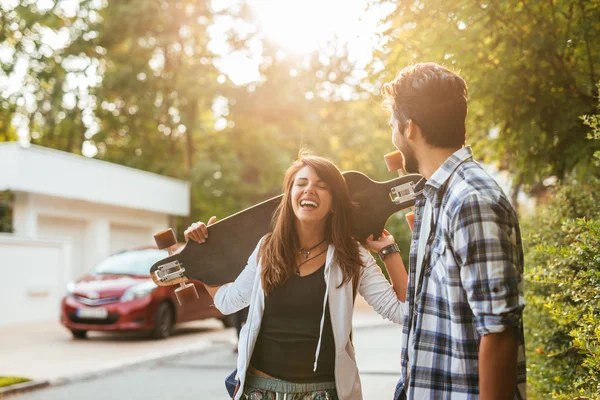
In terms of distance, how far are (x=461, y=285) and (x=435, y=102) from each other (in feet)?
1.93

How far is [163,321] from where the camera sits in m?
13.1

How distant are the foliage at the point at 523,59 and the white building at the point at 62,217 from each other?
14133 millimetres

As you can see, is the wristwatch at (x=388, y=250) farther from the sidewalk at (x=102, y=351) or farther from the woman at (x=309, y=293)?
the sidewalk at (x=102, y=351)

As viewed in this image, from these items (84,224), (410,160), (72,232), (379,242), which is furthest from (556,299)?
(84,224)

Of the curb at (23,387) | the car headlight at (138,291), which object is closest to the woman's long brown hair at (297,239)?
the curb at (23,387)

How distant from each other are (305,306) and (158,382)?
20.8 ft

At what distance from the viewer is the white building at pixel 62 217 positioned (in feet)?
59.1

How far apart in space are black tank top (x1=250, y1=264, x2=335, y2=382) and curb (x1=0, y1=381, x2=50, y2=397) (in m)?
6.26

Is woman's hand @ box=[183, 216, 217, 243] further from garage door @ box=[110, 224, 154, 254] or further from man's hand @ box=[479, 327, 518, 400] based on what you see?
garage door @ box=[110, 224, 154, 254]

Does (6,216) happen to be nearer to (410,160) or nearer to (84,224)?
(84,224)

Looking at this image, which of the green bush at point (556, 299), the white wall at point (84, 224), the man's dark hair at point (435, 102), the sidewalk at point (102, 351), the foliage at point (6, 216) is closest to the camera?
the man's dark hair at point (435, 102)

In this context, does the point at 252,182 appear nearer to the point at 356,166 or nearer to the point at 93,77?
the point at 356,166

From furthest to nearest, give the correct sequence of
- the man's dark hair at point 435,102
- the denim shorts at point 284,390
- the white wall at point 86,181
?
the white wall at point 86,181
the denim shorts at point 284,390
the man's dark hair at point 435,102

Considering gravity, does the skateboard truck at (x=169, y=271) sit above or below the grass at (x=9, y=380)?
above
